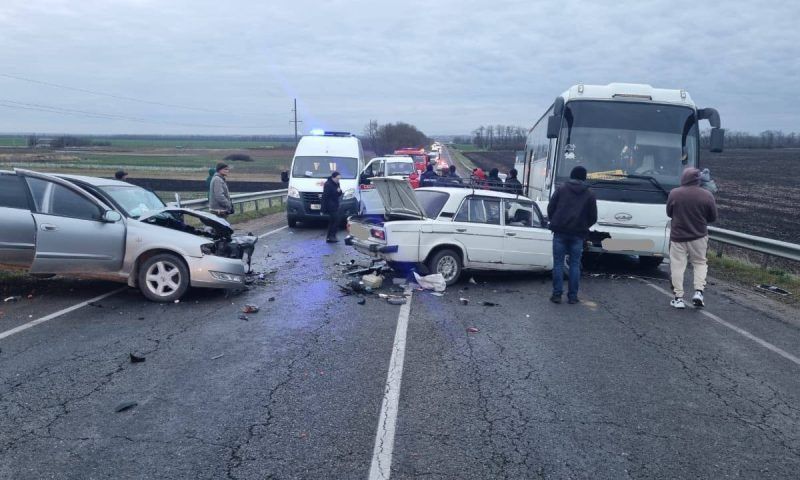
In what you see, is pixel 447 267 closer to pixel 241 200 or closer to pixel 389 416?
pixel 389 416

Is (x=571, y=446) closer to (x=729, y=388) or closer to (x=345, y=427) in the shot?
(x=345, y=427)

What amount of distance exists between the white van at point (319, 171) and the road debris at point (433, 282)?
Answer: 8507 mm

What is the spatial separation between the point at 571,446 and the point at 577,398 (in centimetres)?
104

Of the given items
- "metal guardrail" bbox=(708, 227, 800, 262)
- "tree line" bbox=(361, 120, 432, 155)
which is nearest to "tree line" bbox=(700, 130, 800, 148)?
"tree line" bbox=(361, 120, 432, 155)

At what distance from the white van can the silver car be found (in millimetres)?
9775

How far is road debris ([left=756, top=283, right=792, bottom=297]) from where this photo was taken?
11.1m

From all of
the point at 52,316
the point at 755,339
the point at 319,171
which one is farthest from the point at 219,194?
Answer: the point at 755,339

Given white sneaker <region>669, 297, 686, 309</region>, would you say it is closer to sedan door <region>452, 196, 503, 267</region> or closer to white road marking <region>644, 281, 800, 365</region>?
white road marking <region>644, 281, 800, 365</region>

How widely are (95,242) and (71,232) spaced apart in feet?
1.09

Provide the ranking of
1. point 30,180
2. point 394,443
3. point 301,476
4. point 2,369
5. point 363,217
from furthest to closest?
point 363,217 → point 30,180 → point 2,369 → point 394,443 → point 301,476

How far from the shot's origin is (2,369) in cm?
586

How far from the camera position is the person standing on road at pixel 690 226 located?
916cm

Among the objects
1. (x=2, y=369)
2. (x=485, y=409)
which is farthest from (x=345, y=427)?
(x=2, y=369)

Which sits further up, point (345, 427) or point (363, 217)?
point (363, 217)
